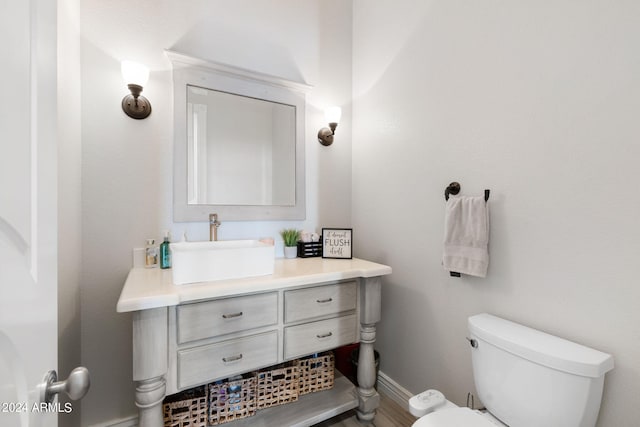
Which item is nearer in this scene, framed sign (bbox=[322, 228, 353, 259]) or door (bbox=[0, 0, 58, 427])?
door (bbox=[0, 0, 58, 427])

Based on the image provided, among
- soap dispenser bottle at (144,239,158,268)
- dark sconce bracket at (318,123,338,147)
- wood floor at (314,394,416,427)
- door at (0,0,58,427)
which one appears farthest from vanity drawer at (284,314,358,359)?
dark sconce bracket at (318,123,338,147)

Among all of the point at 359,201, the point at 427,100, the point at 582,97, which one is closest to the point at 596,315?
the point at 582,97

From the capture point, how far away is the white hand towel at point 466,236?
4.11 ft

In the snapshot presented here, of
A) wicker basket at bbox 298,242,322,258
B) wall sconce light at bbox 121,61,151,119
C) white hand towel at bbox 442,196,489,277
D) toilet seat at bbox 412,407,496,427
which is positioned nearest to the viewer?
toilet seat at bbox 412,407,496,427

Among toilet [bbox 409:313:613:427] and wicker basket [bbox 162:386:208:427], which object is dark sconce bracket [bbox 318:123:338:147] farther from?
wicker basket [bbox 162:386:208:427]

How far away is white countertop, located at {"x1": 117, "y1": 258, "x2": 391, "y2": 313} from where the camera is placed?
1.01 m

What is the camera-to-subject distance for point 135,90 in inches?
54.5

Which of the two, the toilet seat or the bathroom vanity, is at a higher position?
the bathroom vanity

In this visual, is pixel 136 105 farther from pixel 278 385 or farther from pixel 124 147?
pixel 278 385

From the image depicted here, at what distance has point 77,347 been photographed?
51.4 inches

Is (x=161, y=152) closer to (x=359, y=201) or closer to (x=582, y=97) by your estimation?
(x=359, y=201)

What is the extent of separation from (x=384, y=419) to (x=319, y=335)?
0.74 m

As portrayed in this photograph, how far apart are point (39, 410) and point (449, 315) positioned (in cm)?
156

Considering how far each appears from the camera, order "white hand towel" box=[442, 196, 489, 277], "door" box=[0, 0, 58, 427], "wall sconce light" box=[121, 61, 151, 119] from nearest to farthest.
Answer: "door" box=[0, 0, 58, 427] < "white hand towel" box=[442, 196, 489, 277] < "wall sconce light" box=[121, 61, 151, 119]
